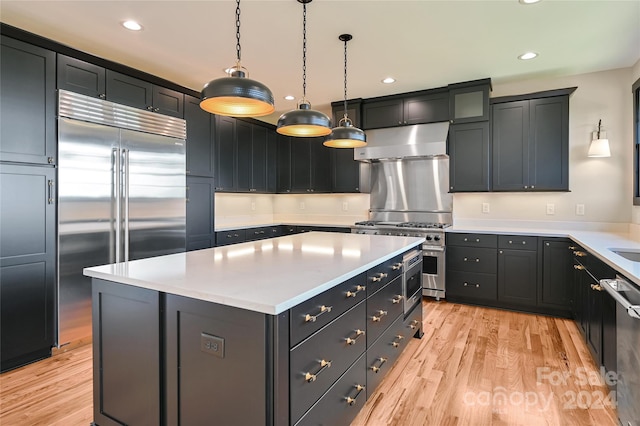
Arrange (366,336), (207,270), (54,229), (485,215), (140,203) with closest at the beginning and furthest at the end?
(207,270) → (366,336) → (54,229) → (140,203) → (485,215)

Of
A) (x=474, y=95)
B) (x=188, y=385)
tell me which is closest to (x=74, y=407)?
(x=188, y=385)

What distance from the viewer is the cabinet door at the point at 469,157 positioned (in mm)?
4168

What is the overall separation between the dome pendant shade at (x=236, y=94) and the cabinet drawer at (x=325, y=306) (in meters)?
0.95

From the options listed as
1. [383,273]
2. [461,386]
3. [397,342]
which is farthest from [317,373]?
[461,386]

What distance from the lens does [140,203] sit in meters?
3.35

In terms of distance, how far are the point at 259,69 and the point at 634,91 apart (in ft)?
12.8

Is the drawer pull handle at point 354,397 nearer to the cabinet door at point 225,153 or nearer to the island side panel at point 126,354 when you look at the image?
the island side panel at point 126,354

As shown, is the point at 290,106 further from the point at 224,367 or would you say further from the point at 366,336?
the point at 224,367

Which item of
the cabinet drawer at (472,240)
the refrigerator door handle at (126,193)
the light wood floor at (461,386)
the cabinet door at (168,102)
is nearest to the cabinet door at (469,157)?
the cabinet drawer at (472,240)

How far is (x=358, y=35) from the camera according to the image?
9.59 feet

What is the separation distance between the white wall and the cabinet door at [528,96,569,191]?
19cm

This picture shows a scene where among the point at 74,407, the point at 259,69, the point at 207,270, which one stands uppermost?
the point at 259,69

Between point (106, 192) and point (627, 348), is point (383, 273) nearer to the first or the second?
point (627, 348)

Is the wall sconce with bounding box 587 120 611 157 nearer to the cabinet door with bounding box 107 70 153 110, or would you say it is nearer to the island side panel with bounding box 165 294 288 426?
the island side panel with bounding box 165 294 288 426
